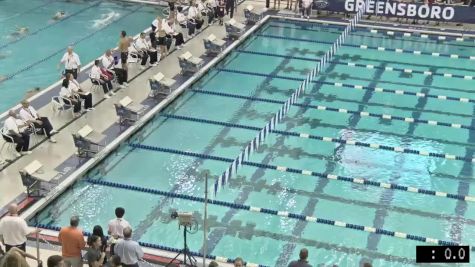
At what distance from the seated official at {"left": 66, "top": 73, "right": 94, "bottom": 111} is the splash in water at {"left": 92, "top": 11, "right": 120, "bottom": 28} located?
6145 millimetres

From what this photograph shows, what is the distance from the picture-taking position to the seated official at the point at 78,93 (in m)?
12.4

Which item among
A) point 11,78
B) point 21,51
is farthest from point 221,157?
point 21,51

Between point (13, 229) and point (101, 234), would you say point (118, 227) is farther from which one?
point (13, 229)

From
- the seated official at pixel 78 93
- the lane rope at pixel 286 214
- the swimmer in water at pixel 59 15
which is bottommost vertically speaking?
the lane rope at pixel 286 214

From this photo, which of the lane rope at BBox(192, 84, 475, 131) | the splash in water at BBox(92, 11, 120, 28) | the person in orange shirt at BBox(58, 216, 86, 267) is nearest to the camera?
the person in orange shirt at BBox(58, 216, 86, 267)

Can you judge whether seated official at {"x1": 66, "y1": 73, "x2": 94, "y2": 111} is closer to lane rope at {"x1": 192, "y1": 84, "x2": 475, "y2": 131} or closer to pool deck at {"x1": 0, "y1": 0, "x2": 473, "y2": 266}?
pool deck at {"x1": 0, "y1": 0, "x2": 473, "y2": 266}

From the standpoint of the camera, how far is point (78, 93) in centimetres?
1249

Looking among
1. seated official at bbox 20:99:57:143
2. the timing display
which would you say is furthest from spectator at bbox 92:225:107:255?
seated official at bbox 20:99:57:143

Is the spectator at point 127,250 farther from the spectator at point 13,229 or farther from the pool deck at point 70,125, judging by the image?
the pool deck at point 70,125

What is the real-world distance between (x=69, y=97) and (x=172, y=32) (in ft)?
14.2

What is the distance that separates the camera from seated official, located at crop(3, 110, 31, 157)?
10742mm

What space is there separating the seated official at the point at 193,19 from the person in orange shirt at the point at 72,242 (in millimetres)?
10275

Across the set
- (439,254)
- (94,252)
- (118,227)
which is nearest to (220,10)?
(118,227)

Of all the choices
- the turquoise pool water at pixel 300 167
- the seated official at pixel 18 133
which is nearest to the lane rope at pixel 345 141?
the turquoise pool water at pixel 300 167
